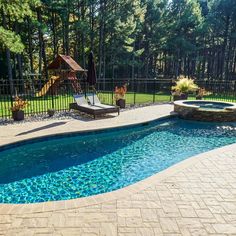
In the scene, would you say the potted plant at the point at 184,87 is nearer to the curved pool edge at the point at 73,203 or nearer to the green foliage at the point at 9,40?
the green foliage at the point at 9,40

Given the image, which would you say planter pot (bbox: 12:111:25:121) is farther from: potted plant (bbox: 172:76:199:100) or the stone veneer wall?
potted plant (bbox: 172:76:199:100)

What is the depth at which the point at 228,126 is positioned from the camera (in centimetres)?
984

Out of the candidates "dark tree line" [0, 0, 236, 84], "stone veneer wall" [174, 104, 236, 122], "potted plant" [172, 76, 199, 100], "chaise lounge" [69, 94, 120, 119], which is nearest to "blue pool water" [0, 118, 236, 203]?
"stone veneer wall" [174, 104, 236, 122]

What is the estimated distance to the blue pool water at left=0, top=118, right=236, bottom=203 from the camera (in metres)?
4.76

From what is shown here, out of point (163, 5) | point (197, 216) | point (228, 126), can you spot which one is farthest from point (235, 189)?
point (163, 5)

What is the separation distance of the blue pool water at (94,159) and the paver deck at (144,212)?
44.3 inches

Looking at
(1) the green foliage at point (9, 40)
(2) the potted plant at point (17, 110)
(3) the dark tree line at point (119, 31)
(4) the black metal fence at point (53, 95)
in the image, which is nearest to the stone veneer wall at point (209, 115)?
(4) the black metal fence at point (53, 95)

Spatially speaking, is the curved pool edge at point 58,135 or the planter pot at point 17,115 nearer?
the curved pool edge at point 58,135

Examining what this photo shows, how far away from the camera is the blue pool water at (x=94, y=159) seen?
4.76m

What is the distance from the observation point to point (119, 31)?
914 inches

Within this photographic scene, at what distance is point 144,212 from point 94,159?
325 cm

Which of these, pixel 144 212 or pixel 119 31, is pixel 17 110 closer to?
pixel 144 212

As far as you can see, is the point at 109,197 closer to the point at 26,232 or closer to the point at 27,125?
the point at 26,232

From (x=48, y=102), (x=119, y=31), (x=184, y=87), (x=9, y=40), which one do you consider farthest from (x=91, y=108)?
(x=119, y=31)
